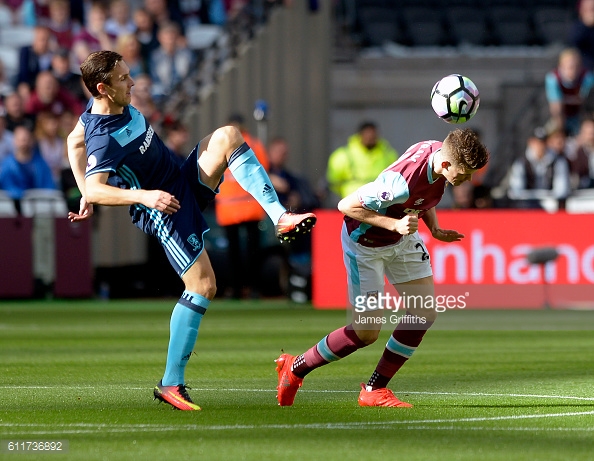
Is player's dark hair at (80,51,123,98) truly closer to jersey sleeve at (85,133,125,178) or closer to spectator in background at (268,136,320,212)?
jersey sleeve at (85,133,125,178)

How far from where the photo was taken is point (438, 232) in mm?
7328

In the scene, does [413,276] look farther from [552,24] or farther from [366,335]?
[552,24]

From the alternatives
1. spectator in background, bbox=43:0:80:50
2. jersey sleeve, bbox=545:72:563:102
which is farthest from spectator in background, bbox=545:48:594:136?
spectator in background, bbox=43:0:80:50

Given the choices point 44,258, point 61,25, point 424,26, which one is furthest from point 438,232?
point 424,26

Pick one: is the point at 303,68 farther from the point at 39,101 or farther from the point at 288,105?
the point at 39,101

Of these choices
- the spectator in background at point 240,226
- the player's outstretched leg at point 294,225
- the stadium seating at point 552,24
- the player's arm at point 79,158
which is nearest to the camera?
the player's outstretched leg at point 294,225

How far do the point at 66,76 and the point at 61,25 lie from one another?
1.37 metres

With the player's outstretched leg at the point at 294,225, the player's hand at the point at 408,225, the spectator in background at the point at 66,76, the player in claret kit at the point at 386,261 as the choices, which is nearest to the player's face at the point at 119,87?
the player's outstretched leg at the point at 294,225

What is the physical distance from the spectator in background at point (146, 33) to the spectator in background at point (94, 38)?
0.51 meters

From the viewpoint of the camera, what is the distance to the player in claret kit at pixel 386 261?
702 cm

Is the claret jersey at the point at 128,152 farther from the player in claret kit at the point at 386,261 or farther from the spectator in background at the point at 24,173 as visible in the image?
the spectator in background at the point at 24,173

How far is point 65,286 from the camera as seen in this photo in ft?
55.9

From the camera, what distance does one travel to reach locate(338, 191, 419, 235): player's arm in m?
6.62

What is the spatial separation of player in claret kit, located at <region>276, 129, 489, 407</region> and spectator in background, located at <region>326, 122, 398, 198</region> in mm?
9571
